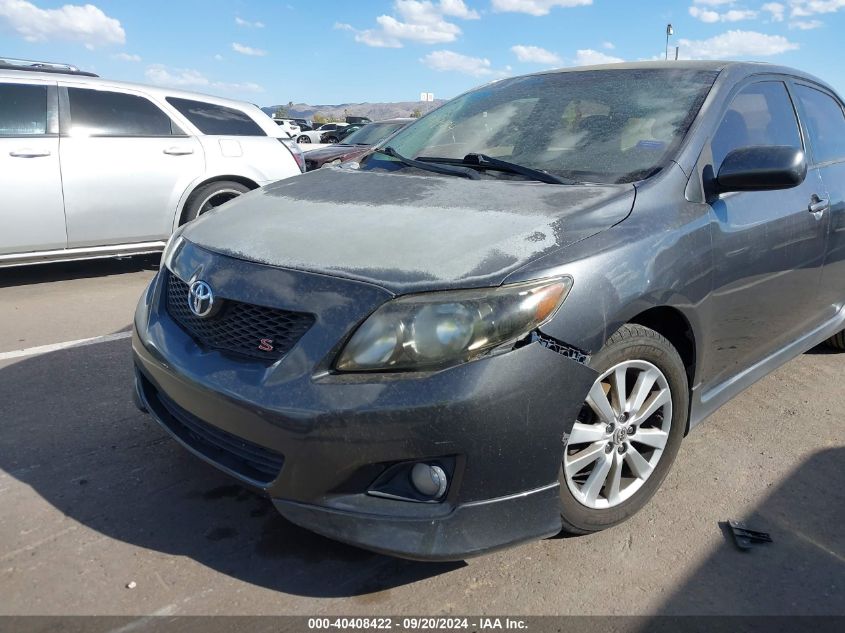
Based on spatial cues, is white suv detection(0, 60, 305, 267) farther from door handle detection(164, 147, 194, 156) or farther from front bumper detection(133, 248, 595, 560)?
front bumper detection(133, 248, 595, 560)

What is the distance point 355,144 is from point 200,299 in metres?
11.1

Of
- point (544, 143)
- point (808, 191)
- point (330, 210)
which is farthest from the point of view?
point (808, 191)

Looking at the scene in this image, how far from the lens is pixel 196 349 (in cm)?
229

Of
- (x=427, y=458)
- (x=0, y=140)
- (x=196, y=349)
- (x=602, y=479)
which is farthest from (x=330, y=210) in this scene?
(x=0, y=140)

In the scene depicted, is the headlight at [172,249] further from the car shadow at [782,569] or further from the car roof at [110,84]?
the car roof at [110,84]

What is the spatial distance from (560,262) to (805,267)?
1764 mm

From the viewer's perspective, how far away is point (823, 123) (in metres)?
3.74

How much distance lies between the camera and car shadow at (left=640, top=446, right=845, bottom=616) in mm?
2195

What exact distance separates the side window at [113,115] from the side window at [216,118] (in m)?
0.24

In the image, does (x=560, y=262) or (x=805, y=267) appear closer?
(x=560, y=262)

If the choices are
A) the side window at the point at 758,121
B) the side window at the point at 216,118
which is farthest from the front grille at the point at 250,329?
the side window at the point at 216,118

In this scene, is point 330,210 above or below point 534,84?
below

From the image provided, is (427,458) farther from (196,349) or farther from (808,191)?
(808,191)

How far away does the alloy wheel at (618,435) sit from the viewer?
2.27 meters
